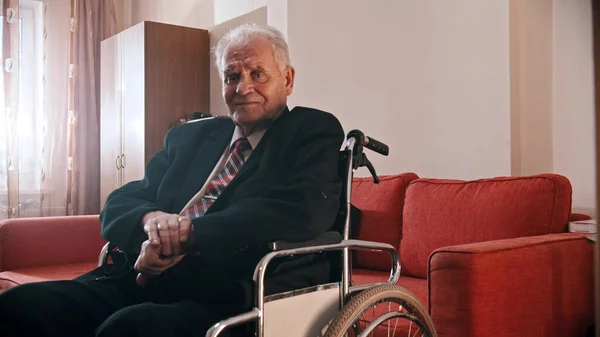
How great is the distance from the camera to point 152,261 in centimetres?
125

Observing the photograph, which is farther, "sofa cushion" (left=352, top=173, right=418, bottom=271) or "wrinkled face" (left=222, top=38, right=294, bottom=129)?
"sofa cushion" (left=352, top=173, right=418, bottom=271)

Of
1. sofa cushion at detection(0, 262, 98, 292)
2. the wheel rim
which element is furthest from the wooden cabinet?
the wheel rim

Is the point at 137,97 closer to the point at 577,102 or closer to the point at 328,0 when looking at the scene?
the point at 328,0

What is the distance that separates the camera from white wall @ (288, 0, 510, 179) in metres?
2.37

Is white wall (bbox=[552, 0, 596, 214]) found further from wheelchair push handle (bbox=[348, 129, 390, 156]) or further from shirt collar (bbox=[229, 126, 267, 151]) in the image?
shirt collar (bbox=[229, 126, 267, 151])

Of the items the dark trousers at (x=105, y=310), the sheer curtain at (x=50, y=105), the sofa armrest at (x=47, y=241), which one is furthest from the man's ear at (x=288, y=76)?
the sheer curtain at (x=50, y=105)

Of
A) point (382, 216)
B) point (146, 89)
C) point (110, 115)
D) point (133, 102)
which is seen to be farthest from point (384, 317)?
point (110, 115)

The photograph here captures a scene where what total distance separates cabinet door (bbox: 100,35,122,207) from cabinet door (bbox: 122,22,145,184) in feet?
0.31

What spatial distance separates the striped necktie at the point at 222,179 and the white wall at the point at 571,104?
1.42 m

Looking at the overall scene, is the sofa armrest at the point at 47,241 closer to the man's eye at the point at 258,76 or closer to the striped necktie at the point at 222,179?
the striped necktie at the point at 222,179

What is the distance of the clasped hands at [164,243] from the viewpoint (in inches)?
48.8

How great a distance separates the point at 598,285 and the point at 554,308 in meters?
1.50

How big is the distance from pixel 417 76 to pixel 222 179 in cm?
146

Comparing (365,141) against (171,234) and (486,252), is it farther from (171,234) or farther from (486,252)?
(171,234)
